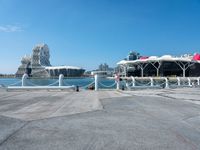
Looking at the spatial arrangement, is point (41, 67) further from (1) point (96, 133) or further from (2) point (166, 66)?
(1) point (96, 133)

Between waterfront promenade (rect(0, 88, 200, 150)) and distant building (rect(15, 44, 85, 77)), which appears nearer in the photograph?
waterfront promenade (rect(0, 88, 200, 150))

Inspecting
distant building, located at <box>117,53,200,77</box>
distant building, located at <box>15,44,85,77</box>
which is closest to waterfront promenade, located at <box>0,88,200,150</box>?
distant building, located at <box>117,53,200,77</box>

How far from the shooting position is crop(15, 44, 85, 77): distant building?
14438 cm

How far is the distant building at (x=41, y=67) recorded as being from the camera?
474 feet

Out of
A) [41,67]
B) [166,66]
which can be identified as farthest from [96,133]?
[41,67]

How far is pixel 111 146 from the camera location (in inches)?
164

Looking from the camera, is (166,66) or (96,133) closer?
(96,133)

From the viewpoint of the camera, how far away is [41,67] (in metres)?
151

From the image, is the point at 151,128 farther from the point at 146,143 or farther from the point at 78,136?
the point at 78,136

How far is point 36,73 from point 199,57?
103 metres

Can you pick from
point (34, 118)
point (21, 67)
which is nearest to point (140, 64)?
point (21, 67)

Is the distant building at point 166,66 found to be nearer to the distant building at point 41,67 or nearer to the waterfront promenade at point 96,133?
the distant building at point 41,67

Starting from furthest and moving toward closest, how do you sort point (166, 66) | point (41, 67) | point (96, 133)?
point (41, 67)
point (166, 66)
point (96, 133)

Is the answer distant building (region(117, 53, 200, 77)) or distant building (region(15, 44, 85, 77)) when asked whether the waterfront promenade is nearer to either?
distant building (region(117, 53, 200, 77))
